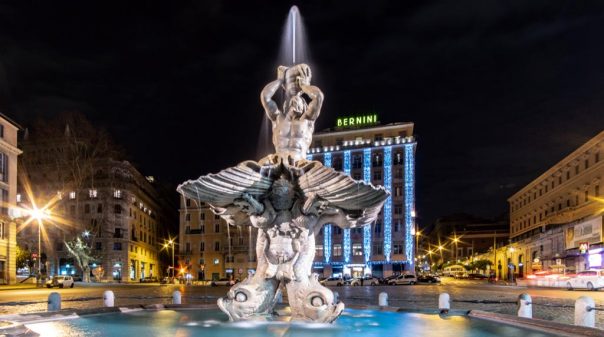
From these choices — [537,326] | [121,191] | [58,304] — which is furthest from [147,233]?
[537,326]

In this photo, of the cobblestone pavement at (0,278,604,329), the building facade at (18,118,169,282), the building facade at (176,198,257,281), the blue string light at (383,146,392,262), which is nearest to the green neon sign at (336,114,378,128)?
the blue string light at (383,146,392,262)

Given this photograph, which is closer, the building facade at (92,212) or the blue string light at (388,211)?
the building facade at (92,212)

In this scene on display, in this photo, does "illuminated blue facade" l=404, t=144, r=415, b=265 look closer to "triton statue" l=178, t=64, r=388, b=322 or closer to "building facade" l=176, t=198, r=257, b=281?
"building facade" l=176, t=198, r=257, b=281

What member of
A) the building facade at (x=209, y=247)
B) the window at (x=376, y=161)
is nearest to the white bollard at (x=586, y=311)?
the window at (x=376, y=161)

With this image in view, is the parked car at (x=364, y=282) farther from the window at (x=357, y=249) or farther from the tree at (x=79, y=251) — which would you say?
the tree at (x=79, y=251)

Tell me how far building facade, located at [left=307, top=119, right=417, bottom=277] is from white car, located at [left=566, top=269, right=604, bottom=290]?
127ft

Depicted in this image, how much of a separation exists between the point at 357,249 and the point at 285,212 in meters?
68.3

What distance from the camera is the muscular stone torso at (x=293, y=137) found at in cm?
1048

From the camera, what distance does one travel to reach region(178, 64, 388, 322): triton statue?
9039mm

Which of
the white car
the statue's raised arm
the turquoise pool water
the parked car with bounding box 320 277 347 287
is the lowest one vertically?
the parked car with bounding box 320 277 347 287

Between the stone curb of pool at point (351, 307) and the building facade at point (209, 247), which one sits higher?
the stone curb of pool at point (351, 307)

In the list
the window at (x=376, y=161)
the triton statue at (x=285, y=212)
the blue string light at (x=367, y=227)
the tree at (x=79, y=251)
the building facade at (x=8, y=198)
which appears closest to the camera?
the triton statue at (x=285, y=212)

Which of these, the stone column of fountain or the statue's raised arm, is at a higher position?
the statue's raised arm

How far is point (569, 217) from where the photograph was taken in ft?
199
